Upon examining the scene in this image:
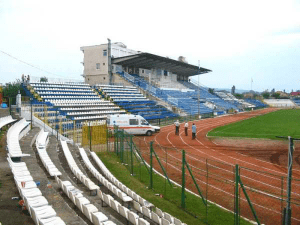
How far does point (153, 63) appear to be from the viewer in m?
57.6

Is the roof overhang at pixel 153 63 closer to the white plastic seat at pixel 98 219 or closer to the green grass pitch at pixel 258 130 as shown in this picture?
the green grass pitch at pixel 258 130

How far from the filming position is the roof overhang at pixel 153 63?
50750 mm

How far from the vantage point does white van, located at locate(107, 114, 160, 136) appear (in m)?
27.1

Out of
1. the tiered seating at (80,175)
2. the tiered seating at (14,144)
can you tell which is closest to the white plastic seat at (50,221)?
the tiered seating at (80,175)

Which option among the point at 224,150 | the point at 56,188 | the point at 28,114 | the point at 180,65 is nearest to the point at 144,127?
the point at 224,150

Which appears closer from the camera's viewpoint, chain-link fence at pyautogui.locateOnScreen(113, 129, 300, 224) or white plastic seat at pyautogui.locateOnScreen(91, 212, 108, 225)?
white plastic seat at pyautogui.locateOnScreen(91, 212, 108, 225)

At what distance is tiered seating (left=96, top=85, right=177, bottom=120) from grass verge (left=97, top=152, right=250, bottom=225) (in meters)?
23.2

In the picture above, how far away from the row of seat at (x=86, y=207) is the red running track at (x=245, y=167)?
158 inches

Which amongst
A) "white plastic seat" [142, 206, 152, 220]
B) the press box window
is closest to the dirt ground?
"white plastic seat" [142, 206, 152, 220]

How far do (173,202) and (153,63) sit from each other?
48.9 metres

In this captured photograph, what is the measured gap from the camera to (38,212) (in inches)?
301

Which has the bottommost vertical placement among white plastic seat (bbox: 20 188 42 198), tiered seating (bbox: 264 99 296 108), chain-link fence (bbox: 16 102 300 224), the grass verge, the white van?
the grass verge

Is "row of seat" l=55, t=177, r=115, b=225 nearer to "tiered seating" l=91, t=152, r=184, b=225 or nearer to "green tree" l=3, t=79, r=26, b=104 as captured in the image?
"tiered seating" l=91, t=152, r=184, b=225

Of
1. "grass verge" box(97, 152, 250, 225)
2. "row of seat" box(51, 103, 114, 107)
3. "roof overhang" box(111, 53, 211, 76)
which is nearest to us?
"grass verge" box(97, 152, 250, 225)
